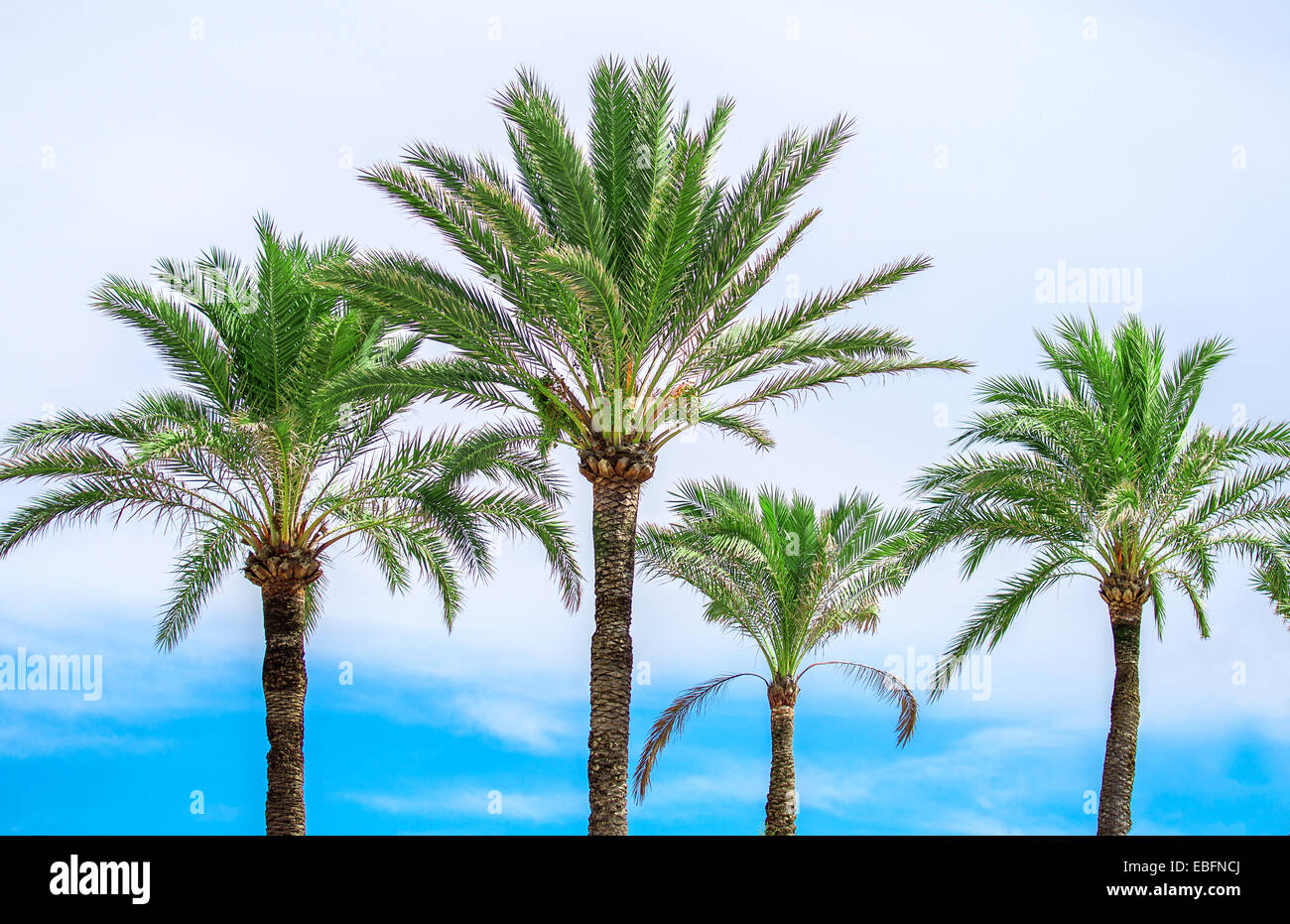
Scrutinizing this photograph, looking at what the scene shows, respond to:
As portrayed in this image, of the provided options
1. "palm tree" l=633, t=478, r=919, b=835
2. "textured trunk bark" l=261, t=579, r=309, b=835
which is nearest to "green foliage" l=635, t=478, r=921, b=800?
"palm tree" l=633, t=478, r=919, b=835

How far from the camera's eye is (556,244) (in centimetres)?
1592

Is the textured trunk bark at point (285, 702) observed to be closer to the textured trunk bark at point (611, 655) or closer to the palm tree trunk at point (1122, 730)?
the textured trunk bark at point (611, 655)

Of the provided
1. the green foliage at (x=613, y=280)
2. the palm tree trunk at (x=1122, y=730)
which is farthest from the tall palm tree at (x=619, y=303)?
the palm tree trunk at (x=1122, y=730)

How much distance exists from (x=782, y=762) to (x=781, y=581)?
3143 millimetres

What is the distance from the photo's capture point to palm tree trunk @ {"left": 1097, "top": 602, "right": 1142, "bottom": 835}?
740 inches

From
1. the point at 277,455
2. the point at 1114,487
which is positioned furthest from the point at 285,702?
the point at 1114,487

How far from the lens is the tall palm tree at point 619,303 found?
1525cm

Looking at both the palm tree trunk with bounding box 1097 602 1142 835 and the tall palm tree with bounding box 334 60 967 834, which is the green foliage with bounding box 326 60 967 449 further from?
the palm tree trunk with bounding box 1097 602 1142 835

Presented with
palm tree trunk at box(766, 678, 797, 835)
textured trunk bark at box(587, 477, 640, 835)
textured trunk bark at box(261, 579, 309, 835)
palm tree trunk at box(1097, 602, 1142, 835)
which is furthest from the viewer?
palm tree trunk at box(766, 678, 797, 835)

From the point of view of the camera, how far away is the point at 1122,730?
19031 millimetres

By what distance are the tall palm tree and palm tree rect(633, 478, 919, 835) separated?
15.8 ft

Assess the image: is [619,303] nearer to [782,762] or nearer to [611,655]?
[611,655]
